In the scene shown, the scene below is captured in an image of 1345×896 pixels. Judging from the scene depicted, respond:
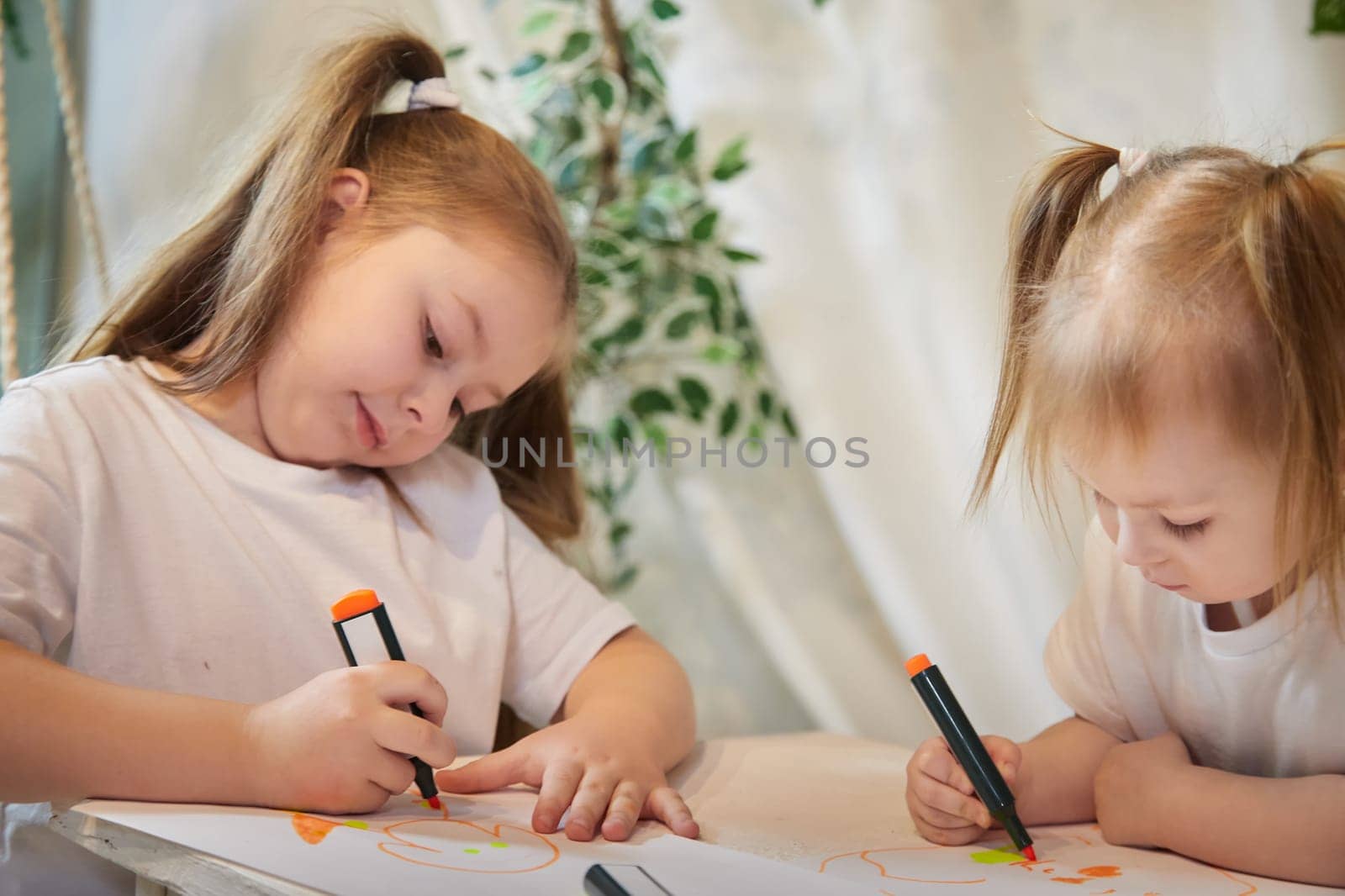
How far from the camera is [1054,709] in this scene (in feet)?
3.61

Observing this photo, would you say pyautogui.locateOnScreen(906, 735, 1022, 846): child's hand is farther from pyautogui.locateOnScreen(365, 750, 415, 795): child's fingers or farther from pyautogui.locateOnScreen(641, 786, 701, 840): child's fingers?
pyautogui.locateOnScreen(365, 750, 415, 795): child's fingers

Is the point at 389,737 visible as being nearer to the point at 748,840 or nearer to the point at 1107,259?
the point at 748,840

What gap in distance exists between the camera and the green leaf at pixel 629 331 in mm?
1311

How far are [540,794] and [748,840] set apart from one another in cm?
11

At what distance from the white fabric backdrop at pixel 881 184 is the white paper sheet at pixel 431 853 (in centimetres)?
54

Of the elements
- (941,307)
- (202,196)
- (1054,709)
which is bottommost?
(1054,709)

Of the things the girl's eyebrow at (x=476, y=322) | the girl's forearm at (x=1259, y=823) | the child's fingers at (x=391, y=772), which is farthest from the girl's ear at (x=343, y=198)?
the girl's forearm at (x=1259, y=823)

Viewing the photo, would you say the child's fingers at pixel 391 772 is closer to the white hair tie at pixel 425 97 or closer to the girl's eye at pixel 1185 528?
the girl's eye at pixel 1185 528

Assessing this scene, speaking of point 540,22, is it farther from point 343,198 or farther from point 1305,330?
point 1305,330

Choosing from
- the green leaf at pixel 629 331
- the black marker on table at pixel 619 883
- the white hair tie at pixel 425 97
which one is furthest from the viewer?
the green leaf at pixel 629 331

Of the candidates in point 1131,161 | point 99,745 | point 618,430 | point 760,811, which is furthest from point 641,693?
point 618,430

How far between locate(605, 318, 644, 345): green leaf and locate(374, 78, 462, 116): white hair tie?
0.43m

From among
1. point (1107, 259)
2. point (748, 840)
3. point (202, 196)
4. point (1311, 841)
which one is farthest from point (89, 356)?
point (1311, 841)

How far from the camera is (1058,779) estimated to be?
26.7 inches
